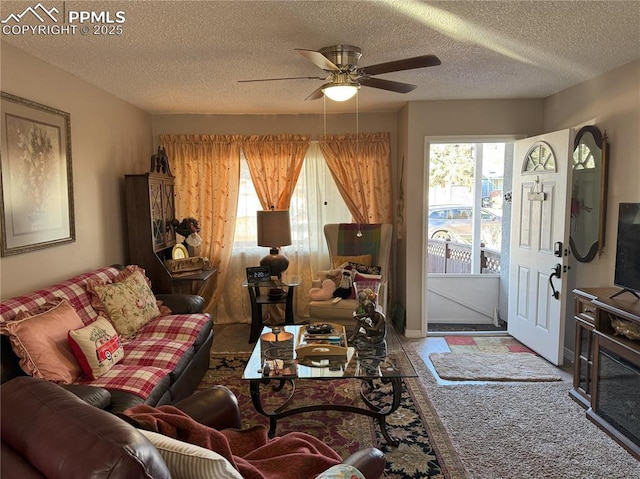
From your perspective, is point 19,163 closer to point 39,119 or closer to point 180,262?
point 39,119

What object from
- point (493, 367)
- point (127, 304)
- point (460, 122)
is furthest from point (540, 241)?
point (127, 304)

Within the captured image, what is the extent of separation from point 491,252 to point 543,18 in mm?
3484

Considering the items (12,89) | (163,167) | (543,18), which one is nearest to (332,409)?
(543,18)

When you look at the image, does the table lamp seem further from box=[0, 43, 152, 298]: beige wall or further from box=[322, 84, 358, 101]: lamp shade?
box=[322, 84, 358, 101]: lamp shade

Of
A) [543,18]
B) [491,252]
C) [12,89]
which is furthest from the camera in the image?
[491,252]

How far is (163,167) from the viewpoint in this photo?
449cm

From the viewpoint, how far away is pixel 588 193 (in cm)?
350

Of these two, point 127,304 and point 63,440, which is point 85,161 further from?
point 63,440

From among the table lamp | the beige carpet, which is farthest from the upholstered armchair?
the beige carpet

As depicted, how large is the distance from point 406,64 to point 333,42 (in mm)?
472

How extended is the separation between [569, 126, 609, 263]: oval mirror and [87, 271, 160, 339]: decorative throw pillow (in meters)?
3.40

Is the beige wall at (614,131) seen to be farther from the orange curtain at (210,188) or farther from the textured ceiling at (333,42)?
the orange curtain at (210,188)

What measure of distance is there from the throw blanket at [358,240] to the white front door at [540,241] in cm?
134

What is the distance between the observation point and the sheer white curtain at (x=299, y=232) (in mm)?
4961
